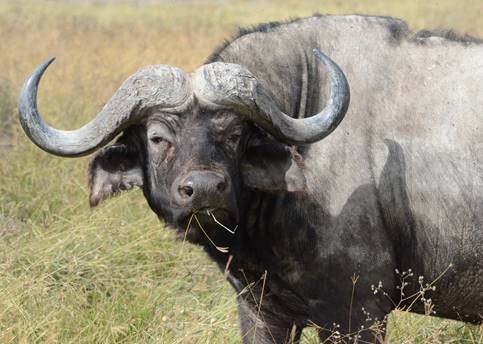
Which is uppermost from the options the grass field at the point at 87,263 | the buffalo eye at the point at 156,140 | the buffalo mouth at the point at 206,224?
the buffalo eye at the point at 156,140

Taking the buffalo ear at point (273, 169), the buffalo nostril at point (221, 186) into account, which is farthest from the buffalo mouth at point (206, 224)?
the buffalo ear at point (273, 169)

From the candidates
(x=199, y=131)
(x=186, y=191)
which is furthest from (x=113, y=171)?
(x=186, y=191)

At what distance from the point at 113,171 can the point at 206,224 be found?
64 centimetres

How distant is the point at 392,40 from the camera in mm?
5816

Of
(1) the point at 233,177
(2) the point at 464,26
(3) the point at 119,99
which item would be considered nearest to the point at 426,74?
(1) the point at 233,177

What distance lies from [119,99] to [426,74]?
1.61 m

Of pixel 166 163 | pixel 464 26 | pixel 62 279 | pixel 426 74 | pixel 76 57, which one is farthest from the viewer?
pixel 464 26

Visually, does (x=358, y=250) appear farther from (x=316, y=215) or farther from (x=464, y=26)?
(x=464, y=26)

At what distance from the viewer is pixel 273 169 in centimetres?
554

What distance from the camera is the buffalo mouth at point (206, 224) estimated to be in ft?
17.0

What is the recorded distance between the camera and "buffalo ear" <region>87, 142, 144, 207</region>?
220 inches

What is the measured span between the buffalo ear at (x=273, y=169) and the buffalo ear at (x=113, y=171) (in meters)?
0.56

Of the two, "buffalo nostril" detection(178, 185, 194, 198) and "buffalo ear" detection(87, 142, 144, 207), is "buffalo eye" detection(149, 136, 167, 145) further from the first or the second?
"buffalo nostril" detection(178, 185, 194, 198)

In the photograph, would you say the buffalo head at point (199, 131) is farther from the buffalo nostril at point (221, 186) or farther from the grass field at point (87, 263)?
the grass field at point (87, 263)
